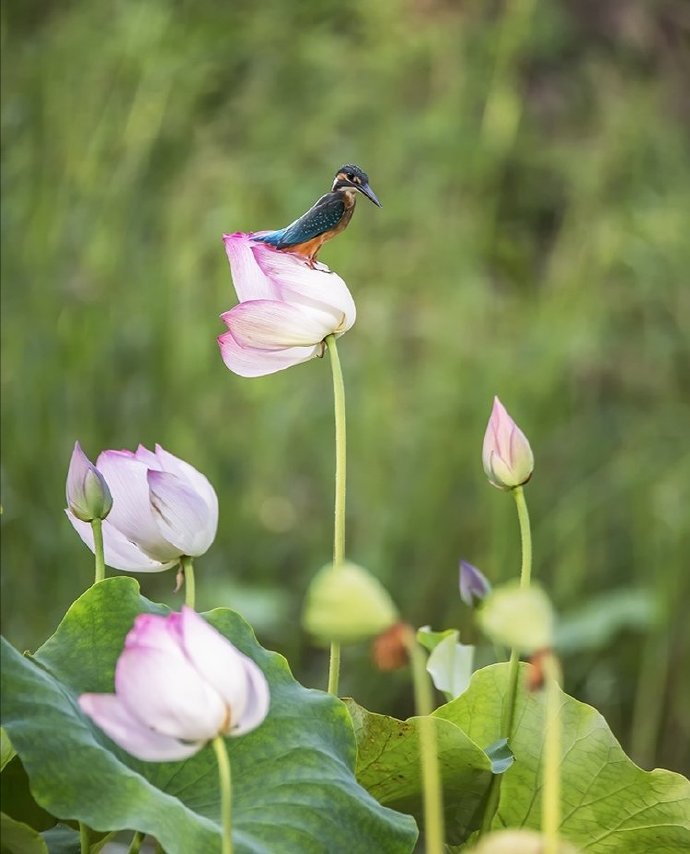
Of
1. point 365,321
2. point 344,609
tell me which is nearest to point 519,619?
point 344,609

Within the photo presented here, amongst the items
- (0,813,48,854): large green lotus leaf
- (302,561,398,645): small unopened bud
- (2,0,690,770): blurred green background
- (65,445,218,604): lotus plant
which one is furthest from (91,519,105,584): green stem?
(2,0,690,770): blurred green background

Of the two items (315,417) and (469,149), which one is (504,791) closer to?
(315,417)

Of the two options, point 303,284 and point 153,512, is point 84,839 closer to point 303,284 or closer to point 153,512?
point 153,512

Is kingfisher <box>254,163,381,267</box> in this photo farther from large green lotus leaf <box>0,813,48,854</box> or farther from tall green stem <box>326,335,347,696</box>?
large green lotus leaf <box>0,813,48,854</box>

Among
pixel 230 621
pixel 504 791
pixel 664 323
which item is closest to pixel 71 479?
pixel 230 621

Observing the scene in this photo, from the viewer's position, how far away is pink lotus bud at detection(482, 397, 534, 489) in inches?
22.0

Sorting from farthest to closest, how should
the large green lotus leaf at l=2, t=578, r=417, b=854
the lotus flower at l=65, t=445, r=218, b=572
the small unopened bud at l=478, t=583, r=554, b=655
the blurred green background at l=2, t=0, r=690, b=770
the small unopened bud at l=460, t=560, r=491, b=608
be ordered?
the blurred green background at l=2, t=0, r=690, b=770
the small unopened bud at l=460, t=560, r=491, b=608
the lotus flower at l=65, t=445, r=218, b=572
the large green lotus leaf at l=2, t=578, r=417, b=854
the small unopened bud at l=478, t=583, r=554, b=655

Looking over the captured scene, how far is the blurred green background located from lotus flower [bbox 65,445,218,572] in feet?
5.48

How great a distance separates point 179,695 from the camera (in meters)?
0.38

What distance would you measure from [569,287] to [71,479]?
2599mm

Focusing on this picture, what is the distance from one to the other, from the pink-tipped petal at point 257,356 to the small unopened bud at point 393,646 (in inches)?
8.2

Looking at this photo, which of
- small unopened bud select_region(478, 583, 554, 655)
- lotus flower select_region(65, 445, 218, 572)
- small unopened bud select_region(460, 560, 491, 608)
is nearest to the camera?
small unopened bud select_region(478, 583, 554, 655)

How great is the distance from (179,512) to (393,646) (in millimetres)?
193

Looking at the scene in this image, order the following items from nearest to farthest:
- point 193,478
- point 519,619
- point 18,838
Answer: point 519,619 < point 18,838 < point 193,478
